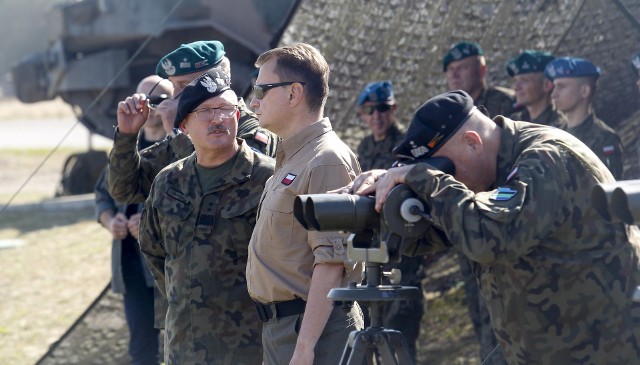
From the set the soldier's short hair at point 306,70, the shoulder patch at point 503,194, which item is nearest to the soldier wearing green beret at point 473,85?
the soldier's short hair at point 306,70

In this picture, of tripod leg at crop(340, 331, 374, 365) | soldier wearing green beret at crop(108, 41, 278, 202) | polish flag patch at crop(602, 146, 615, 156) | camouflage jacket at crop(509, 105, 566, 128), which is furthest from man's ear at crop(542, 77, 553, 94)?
tripod leg at crop(340, 331, 374, 365)

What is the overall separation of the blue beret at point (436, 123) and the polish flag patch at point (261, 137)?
5.25ft

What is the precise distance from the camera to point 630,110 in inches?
271

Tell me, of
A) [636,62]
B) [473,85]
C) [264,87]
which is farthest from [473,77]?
[264,87]

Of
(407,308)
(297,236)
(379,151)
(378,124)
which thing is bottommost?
(407,308)

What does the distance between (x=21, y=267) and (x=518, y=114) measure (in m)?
6.13

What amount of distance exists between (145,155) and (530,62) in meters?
2.46

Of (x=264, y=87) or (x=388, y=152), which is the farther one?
(x=388, y=152)

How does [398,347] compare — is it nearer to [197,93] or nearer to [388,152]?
[197,93]

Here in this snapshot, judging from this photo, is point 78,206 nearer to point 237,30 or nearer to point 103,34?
point 103,34

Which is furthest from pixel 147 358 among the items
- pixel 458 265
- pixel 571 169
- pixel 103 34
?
pixel 103 34

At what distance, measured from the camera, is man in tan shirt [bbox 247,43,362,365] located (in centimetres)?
377

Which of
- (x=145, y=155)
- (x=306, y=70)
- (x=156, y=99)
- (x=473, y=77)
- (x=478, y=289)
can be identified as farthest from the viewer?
(x=473, y=77)

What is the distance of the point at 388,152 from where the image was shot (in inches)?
286
